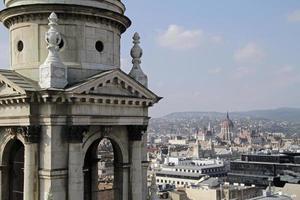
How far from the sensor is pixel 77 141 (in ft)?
74.5

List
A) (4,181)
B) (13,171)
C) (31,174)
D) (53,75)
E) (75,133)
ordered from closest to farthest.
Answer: (53,75) < (31,174) < (75,133) < (4,181) < (13,171)

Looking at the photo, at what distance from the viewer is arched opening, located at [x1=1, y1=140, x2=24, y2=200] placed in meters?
24.9

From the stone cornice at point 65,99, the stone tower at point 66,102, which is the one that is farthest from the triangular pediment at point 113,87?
the stone cornice at point 65,99

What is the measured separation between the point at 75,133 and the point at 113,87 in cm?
303

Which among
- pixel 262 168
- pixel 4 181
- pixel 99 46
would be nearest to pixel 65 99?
pixel 99 46

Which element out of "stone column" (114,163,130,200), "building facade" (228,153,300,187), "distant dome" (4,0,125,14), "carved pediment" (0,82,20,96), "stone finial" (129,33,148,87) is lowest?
"building facade" (228,153,300,187)

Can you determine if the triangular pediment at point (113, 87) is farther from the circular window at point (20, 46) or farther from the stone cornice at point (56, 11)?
the circular window at point (20, 46)

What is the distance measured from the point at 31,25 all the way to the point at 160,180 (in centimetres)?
17342

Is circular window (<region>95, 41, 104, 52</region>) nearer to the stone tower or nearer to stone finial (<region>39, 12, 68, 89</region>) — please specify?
the stone tower

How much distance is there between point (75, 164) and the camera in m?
22.6

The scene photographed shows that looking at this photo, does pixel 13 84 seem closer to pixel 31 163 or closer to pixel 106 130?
pixel 31 163

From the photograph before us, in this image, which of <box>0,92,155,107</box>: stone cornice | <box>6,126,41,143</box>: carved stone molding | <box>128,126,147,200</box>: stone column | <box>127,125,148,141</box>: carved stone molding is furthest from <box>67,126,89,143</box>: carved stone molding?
<box>128,126,147,200</box>: stone column

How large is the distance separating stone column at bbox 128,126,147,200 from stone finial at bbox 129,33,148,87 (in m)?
3.01

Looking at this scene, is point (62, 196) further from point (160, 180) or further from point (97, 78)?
point (160, 180)
